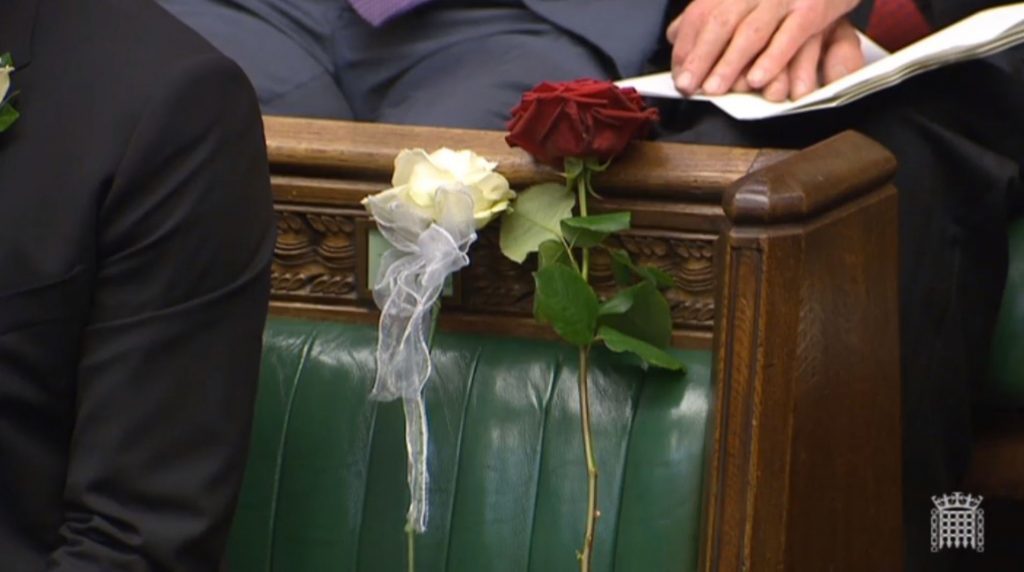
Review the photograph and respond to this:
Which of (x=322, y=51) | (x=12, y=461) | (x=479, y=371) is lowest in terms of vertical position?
(x=12, y=461)

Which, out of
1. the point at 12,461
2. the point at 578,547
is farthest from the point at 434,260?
the point at 12,461

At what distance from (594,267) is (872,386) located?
24 centimetres

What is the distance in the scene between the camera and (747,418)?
114cm

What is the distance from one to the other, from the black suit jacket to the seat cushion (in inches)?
29.5

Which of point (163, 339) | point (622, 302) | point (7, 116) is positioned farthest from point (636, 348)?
point (7, 116)

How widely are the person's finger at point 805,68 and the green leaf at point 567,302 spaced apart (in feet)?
0.83

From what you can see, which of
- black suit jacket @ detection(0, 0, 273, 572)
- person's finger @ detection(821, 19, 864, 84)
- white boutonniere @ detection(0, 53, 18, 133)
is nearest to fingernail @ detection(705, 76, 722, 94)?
person's finger @ detection(821, 19, 864, 84)

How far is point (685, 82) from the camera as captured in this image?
4.49ft

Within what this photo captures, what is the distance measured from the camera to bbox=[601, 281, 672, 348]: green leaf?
1.29 meters

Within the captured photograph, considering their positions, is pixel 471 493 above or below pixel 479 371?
below

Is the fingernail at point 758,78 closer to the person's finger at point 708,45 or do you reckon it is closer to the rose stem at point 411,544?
the person's finger at point 708,45

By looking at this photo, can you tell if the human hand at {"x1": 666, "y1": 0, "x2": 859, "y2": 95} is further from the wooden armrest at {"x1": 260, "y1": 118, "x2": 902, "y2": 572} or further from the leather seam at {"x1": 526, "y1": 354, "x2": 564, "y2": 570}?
the leather seam at {"x1": 526, "y1": 354, "x2": 564, "y2": 570}

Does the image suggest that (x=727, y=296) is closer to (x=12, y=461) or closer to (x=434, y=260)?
(x=434, y=260)

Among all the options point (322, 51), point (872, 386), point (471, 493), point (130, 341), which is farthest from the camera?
point (322, 51)
